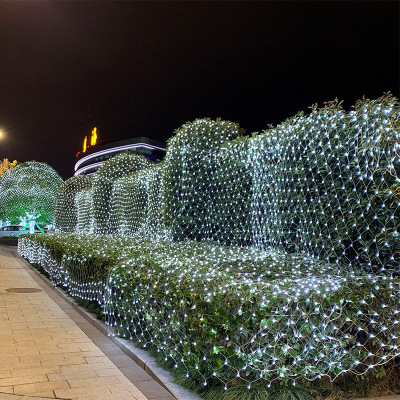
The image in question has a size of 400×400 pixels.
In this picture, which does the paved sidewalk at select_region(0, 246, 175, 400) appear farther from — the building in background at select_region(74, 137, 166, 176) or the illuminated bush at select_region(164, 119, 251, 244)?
the building in background at select_region(74, 137, 166, 176)

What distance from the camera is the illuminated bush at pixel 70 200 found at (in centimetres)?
2495

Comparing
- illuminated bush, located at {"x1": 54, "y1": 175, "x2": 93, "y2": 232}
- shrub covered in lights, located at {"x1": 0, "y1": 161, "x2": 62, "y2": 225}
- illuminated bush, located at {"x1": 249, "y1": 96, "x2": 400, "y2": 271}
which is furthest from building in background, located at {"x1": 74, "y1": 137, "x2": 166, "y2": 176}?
illuminated bush, located at {"x1": 249, "y1": 96, "x2": 400, "y2": 271}

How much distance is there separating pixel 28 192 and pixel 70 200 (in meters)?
13.0

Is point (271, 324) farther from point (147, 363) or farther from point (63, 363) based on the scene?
point (63, 363)

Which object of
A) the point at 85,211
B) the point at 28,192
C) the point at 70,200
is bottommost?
the point at 85,211

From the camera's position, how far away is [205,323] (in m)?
3.55

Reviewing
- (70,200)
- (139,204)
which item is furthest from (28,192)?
(139,204)

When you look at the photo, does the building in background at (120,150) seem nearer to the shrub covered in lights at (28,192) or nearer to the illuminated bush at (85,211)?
the shrub covered in lights at (28,192)

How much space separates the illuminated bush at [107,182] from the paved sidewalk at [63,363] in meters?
10.8

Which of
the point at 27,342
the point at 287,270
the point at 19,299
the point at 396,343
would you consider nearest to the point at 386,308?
the point at 396,343

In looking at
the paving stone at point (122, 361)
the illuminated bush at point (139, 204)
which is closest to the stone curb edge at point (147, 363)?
the paving stone at point (122, 361)

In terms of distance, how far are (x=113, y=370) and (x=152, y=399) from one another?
3.08 ft

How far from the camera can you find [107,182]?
59.9ft

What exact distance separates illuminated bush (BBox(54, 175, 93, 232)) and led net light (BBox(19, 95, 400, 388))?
1484 centimetres
